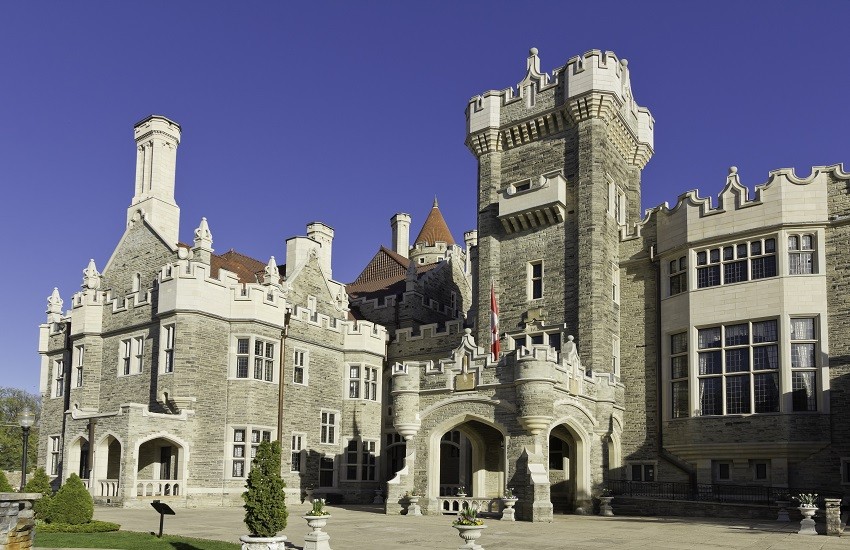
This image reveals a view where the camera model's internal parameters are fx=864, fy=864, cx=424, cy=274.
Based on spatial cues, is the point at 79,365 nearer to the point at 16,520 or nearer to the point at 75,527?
the point at 75,527

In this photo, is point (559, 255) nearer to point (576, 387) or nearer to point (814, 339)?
point (576, 387)

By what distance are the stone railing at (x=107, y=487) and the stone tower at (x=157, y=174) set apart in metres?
10.1

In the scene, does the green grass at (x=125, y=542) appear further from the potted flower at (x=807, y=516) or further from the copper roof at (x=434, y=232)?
the copper roof at (x=434, y=232)

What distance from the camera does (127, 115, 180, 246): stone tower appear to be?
35406mm

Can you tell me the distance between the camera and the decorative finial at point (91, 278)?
36.0m

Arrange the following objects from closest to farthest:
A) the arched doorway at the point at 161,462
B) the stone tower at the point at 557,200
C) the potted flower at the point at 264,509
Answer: the potted flower at the point at 264,509, the arched doorway at the point at 161,462, the stone tower at the point at 557,200

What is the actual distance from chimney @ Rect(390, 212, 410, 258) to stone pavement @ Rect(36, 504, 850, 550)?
30.7 meters

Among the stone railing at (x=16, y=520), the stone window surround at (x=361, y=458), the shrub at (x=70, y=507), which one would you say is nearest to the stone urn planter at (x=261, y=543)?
the stone railing at (x=16, y=520)

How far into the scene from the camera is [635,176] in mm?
37406

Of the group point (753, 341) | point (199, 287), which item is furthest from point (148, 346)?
point (753, 341)

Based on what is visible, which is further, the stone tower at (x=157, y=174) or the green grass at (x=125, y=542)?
the stone tower at (x=157, y=174)

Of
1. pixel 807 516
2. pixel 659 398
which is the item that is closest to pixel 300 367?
pixel 659 398

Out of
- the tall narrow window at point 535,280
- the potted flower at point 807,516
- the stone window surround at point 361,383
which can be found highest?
the tall narrow window at point 535,280

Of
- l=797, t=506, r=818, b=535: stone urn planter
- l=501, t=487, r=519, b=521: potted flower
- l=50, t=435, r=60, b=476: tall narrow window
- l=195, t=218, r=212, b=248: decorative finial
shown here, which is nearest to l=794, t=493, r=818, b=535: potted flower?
l=797, t=506, r=818, b=535: stone urn planter
